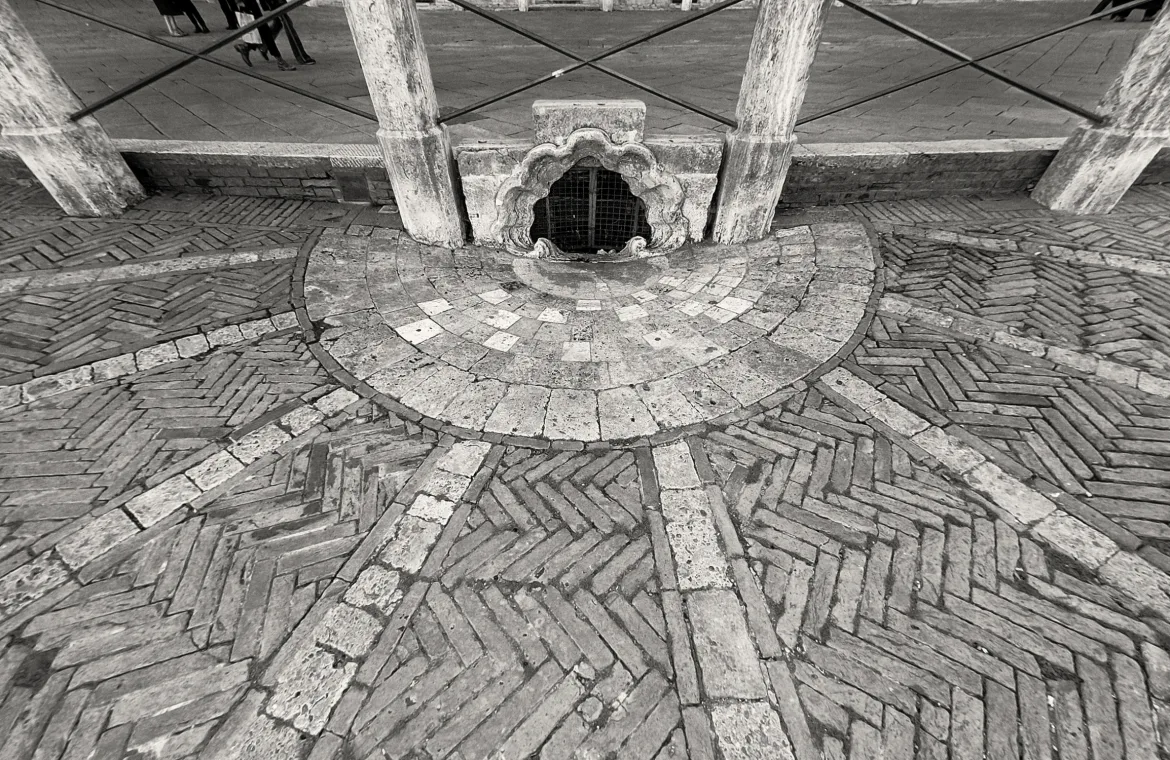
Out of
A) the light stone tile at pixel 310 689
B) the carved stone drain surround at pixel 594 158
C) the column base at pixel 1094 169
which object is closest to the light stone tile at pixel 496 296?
the carved stone drain surround at pixel 594 158

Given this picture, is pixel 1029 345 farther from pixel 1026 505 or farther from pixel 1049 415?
pixel 1026 505

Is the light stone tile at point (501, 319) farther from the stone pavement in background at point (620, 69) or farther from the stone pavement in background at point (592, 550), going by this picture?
the stone pavement in background at point (620, 69)

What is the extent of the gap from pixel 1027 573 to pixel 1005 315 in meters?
2.73

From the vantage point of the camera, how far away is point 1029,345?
4.01m

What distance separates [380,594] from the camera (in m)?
2.61

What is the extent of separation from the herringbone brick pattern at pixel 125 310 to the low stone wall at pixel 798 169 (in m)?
1.63

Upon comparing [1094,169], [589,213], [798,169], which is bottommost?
[589,213]

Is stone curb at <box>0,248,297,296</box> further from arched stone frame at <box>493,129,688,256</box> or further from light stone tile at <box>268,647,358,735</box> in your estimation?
light stone tile at <box>268,647,358,735</box>

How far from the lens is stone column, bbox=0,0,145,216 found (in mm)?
4738

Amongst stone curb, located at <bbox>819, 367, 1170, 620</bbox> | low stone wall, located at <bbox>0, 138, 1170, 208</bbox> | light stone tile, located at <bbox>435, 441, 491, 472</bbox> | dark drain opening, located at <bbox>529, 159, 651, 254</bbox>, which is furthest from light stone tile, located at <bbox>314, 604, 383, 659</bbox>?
low stone wall, located at <bbox>0, 138, 1170, 208</bbox>

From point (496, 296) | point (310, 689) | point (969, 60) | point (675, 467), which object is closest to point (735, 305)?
point (675, 467)

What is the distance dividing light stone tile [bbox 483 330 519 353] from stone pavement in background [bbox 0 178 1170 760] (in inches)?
26.0

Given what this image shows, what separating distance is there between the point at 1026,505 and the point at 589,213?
468 cm

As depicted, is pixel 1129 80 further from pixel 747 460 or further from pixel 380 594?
pixel 380 594
